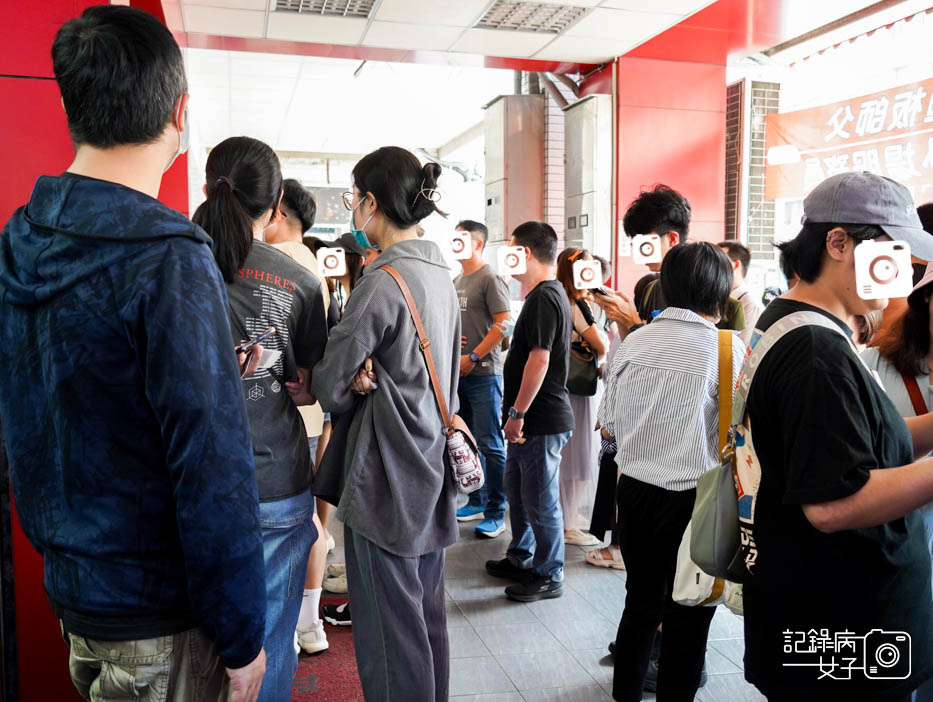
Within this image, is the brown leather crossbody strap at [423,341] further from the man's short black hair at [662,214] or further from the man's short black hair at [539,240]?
the man's short black hair at [539,240]

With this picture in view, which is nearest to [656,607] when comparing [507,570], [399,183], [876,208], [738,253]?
[876,208]

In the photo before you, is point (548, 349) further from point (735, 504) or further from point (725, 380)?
point (735, 504)

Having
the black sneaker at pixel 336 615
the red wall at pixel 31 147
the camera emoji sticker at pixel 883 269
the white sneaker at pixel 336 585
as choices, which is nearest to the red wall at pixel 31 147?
the red wall at pixel 31 147

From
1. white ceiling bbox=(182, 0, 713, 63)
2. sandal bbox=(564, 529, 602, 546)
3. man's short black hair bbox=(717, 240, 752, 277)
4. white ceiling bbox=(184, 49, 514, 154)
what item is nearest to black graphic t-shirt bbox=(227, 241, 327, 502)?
sandal bbox=(564, 529, 602, 546)

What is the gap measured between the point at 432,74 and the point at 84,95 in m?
8.07

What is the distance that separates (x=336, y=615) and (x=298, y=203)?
68.3 inches

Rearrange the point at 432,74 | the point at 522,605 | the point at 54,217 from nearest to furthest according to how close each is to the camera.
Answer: the point at 54,217 → the point at 522,605 → the point at 432,74

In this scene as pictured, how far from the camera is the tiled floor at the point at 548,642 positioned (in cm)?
258

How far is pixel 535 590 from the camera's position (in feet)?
11.1

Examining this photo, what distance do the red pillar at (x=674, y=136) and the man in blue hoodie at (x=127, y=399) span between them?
5.30 metres

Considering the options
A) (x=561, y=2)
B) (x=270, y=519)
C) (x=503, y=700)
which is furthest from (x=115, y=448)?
(x=561, y=2)

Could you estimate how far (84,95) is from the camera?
97cm

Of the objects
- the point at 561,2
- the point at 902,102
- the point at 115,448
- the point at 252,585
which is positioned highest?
the point at 561,2

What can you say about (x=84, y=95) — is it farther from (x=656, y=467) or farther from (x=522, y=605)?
A: (x=522, y=605)
